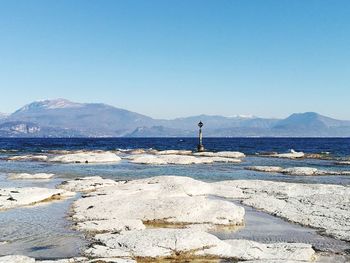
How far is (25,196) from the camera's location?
28500mm

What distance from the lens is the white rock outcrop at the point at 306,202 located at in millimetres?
22556

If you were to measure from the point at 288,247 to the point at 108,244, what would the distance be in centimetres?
696

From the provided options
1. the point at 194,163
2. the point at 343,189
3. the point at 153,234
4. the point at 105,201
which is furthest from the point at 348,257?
the point at 194,163

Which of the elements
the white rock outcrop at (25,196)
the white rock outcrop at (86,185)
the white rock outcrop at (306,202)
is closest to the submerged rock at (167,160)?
the white rock outcrop at (86,185)

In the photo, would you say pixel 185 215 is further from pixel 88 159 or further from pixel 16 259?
pixel 88 159

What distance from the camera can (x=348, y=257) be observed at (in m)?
16.7

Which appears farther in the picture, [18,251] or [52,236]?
[52,236]

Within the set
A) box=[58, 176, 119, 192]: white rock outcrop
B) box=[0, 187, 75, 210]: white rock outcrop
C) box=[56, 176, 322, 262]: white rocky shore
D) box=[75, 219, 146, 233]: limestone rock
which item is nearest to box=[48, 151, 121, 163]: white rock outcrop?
box=[58, 176, 119, 192]: white rock outcrop

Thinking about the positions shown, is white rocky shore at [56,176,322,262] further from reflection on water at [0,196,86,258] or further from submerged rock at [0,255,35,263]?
submerged rock at [0,255,35,263]

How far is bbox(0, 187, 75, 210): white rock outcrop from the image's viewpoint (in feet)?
88.4

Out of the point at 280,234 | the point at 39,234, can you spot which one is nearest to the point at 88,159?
the point at 39,234

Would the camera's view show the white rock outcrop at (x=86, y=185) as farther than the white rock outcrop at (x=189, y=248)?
Yes

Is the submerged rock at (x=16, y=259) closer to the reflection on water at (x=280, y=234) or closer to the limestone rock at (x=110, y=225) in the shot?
the limestone rock at (x=110, y=225)

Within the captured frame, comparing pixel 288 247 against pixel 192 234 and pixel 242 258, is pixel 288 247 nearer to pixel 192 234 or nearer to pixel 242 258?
pixel 242 258
